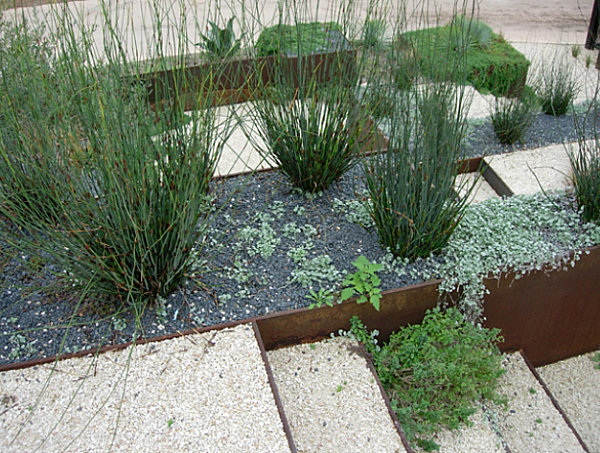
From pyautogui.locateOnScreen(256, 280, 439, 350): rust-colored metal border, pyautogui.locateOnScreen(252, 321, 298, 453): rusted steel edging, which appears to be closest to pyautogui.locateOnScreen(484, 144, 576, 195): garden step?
pyautogui.locateOnScreen(256, 280, 439, 350): rust-colored metal border

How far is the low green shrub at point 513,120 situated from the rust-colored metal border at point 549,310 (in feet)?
5.44

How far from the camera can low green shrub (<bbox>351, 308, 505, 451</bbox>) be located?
8.06 ft

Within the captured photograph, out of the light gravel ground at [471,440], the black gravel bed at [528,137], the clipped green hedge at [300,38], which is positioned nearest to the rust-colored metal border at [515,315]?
the light gravel ground at [471,440]

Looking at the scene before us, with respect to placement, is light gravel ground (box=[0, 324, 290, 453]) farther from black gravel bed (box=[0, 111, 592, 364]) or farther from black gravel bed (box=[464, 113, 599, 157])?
black gravel bed (box=[464, 113, 599, 157])

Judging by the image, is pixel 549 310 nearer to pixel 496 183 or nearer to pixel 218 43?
pixel 496 183

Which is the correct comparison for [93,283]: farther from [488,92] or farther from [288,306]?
[488,92]

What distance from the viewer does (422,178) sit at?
259 centimetres

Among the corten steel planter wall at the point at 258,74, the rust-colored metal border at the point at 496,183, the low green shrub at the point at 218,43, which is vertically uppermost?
the low green shrub at the point at 218,43

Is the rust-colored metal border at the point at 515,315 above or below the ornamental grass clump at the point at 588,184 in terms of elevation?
below

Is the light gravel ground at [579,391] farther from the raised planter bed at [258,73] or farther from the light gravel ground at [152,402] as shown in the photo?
the raised planter bed at [258,73]

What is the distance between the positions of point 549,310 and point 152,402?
201 centimetres

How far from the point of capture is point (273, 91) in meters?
3.06

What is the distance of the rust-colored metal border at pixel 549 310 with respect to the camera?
2.82 m

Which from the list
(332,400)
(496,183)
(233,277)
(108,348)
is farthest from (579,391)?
(108,348)
